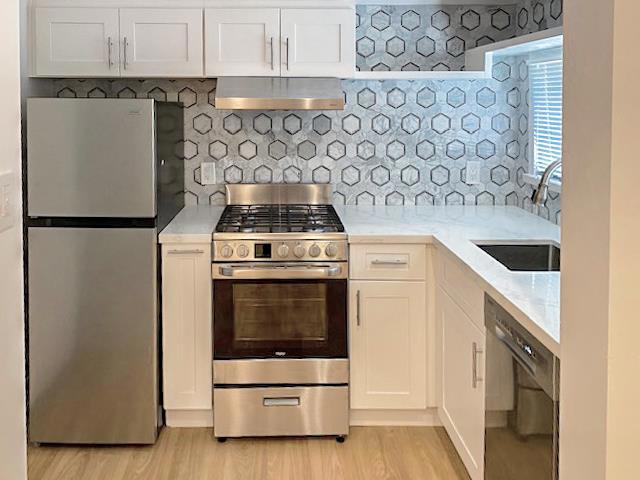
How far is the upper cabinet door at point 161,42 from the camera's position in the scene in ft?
14.1

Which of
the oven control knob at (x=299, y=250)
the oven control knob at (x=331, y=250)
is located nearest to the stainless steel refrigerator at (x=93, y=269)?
the oven control knob at (x=299, y=250)

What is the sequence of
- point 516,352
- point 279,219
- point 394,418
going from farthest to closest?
point 279,219
point 394,418
point 516,352

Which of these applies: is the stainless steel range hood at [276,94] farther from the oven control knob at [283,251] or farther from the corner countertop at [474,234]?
the oven control knob at [283,251]

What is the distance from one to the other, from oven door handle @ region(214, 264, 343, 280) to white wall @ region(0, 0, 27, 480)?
5.63ft

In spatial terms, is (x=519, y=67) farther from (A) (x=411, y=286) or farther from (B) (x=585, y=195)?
(B) (x=585, y=195)

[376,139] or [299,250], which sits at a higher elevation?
[376,139]

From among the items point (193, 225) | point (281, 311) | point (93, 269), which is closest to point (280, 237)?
point (281, 311)

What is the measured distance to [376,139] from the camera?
4.79 m

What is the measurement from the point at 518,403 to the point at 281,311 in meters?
1.55

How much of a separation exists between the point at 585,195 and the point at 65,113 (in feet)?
8.96

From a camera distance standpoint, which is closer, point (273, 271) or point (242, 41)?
point (273, 271)

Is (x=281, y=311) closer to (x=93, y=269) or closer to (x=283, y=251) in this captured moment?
(x=283, y=251)

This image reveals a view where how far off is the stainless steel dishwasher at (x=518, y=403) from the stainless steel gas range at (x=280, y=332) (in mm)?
1073

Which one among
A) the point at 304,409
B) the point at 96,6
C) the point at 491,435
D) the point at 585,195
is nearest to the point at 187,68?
the point at 96,6
